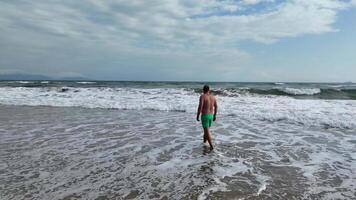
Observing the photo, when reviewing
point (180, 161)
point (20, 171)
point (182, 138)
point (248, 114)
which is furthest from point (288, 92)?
point (20, 171)

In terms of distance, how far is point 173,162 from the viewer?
245 inches

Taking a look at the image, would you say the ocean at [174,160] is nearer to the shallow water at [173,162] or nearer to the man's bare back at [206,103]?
the shallow water at [173,162]

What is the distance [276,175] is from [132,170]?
2.63m

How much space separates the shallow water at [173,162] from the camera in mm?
4617

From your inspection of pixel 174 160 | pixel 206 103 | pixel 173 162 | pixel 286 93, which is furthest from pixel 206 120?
pixel 286 93

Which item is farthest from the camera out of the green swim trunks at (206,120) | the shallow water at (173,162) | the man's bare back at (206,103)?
the man's bare back at (206,103)

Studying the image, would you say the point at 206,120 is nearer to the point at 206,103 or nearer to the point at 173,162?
the point at 206,103

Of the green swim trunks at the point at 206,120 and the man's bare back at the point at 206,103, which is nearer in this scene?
the green swim trunks at the point at 206,120

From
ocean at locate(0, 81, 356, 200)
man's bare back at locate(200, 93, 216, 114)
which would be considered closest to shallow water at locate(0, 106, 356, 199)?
ocean at locate(0, 81, 356, 200)

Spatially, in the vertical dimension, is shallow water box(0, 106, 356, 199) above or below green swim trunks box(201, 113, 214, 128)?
below

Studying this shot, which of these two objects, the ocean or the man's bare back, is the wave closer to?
the ocean

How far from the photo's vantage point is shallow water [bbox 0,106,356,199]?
4.62m

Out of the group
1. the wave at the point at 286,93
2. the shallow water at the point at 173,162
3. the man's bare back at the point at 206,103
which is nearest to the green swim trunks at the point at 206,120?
the man's bare back at the point at 206,103

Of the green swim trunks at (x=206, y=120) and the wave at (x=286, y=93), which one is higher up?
the green swim trunks at (x=206, y=120)
